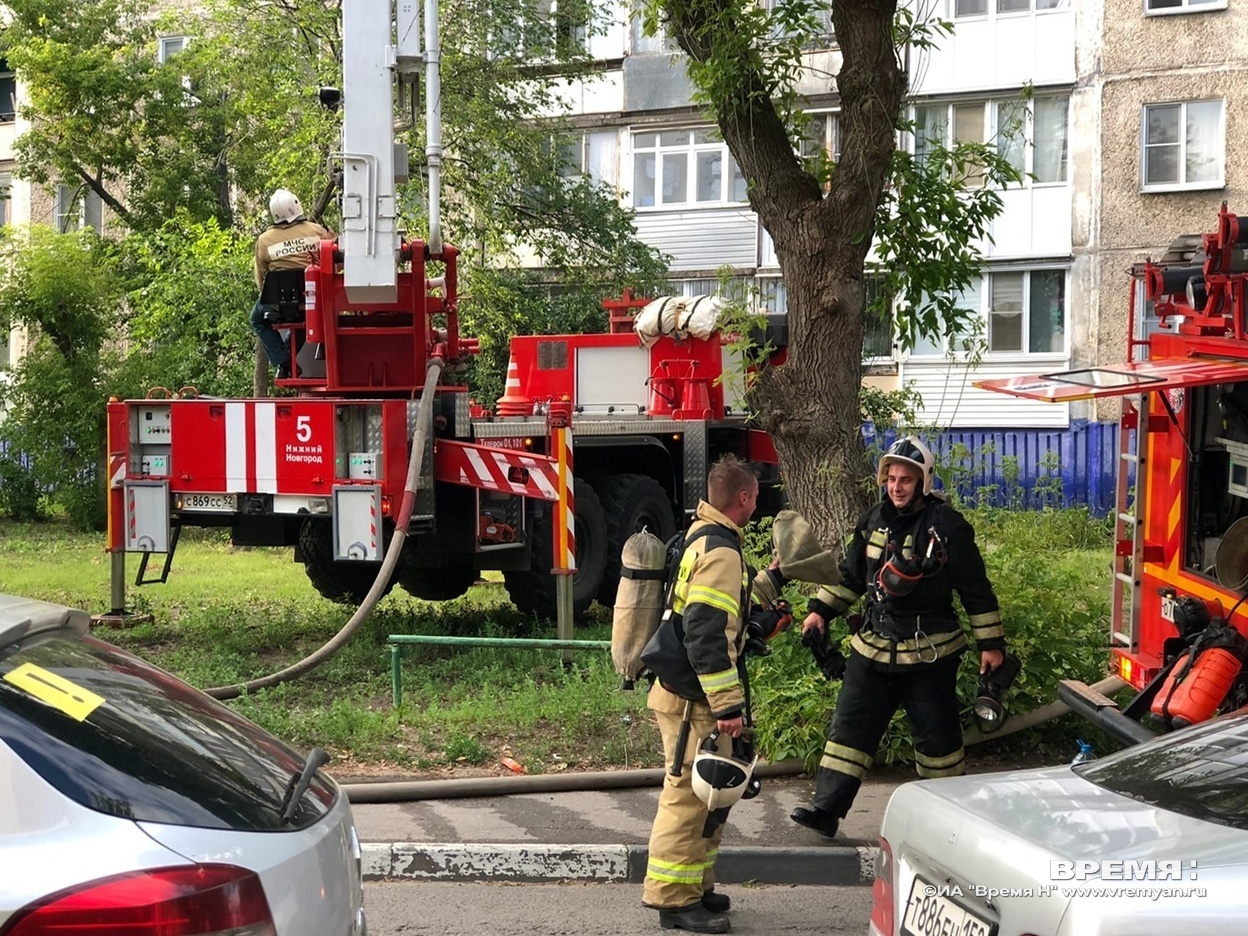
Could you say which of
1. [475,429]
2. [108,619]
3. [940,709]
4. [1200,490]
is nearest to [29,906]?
[940,709]

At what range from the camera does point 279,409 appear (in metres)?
8.83

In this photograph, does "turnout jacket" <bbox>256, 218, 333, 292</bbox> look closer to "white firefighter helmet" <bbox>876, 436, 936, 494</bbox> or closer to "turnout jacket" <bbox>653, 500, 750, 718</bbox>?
"white firefighter helmet" <bbox>876, 436, 936, 494</bbox>

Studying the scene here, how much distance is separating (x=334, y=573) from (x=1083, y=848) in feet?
28.0

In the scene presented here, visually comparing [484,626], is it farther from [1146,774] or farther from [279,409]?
[1146,774]

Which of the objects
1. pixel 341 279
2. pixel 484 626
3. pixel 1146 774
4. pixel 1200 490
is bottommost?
pixel 484 626

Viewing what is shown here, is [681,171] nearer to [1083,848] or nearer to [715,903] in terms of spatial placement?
[715,903]

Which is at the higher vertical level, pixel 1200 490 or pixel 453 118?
pixel 453 118

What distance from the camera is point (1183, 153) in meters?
23.6

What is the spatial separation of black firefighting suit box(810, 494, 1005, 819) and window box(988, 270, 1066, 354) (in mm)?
19059

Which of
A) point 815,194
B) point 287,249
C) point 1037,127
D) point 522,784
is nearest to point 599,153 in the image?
point 1037,127

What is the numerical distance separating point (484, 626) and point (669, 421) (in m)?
2.18

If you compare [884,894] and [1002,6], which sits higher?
[1002,6]

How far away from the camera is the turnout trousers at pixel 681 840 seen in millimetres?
5156

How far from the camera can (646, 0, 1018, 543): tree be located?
776cm
